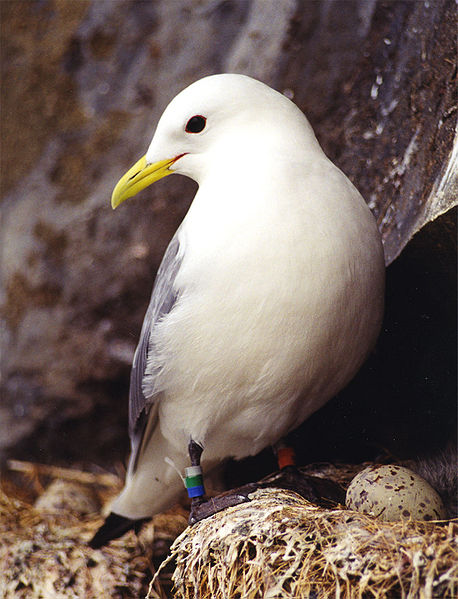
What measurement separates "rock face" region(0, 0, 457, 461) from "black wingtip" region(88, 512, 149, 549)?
368 millimetres

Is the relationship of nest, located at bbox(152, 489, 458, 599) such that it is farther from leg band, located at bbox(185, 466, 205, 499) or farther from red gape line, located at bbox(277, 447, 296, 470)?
red gape line, located at bbox(277, 447, 296, 470)

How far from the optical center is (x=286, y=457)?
1.61 metres

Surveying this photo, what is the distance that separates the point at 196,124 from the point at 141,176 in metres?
0.16

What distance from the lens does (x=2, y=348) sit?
2.12 metres

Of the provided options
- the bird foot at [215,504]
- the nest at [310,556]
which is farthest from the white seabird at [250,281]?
the nest at [310,556]

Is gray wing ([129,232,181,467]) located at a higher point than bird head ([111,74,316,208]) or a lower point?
lower

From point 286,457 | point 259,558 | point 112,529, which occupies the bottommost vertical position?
point 112,529

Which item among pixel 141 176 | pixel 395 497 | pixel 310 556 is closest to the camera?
pixel 310 556

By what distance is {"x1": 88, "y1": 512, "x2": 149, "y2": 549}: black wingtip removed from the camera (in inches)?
69.9

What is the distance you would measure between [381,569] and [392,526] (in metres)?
0.09

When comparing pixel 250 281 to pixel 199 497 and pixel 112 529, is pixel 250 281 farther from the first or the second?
pixel 112 529

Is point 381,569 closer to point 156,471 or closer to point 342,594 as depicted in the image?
point 342,594

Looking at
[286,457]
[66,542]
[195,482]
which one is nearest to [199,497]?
[195,482]

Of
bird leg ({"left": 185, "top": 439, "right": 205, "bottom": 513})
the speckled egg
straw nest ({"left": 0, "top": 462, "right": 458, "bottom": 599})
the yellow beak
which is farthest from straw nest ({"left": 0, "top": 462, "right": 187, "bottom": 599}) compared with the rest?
the yellow beak
